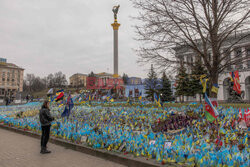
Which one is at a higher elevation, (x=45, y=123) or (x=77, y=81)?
(x=77, y=81)

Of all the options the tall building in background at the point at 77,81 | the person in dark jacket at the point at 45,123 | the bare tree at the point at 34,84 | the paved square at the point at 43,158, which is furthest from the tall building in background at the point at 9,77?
the person in dark jacket at the point at 45,123

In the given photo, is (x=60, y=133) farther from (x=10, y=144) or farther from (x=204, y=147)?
(x=204, y=147)

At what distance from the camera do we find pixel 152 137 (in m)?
5.62

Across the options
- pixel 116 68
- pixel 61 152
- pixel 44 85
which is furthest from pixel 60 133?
pixel 44 85

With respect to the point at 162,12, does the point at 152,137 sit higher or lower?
lower

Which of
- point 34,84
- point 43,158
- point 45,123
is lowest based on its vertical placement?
point 43,158

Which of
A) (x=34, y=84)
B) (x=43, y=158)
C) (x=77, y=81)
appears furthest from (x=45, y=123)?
(x=34, y=84)

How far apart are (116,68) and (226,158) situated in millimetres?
36504

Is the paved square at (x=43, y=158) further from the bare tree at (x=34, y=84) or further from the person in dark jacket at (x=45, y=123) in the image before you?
the bare tree at (x=34, y=84)

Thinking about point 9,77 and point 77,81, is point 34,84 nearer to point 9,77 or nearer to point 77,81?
point 9,77

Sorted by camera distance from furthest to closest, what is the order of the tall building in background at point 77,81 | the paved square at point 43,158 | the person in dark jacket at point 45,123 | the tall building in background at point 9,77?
1. the tall building in background at point 77,81
2. the tall building in background at point 9,77
3. the person in dark jacket at point 45,123
4. the paved square at point 43,158

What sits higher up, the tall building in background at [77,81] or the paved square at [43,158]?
the tall building in background at [77,81]

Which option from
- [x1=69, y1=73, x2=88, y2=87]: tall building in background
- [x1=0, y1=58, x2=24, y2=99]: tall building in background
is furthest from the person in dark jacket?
[x1=0, y1=58, x2=24, y2=99]: tall building in background

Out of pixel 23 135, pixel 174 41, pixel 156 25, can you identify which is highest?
pixel 156 25
